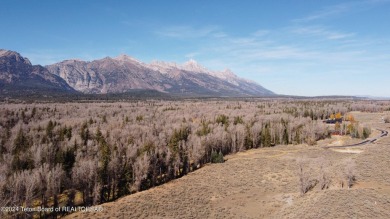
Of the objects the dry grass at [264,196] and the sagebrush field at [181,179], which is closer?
the dry grass at [264,196]

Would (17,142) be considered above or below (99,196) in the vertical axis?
above

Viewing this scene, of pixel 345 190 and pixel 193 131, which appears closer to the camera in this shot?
pixel 345 190

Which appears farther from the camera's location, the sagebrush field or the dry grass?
the sagebrush field

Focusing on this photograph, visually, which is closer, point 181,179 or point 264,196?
point 264,196

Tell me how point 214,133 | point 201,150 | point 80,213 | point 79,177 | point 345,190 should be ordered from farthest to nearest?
1. point 214,133
2. point 201,150
3. point 79,177
4. point 80,213
5. point 345,190

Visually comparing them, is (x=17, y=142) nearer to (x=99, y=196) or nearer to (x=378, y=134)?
(x=99, y=196)

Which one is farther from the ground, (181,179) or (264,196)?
(264,196)

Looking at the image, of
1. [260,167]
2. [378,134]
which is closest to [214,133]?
[260,167]

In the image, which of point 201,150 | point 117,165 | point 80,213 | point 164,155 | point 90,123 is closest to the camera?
point 80,213

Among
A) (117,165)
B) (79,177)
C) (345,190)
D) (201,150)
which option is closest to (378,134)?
(201,150)
